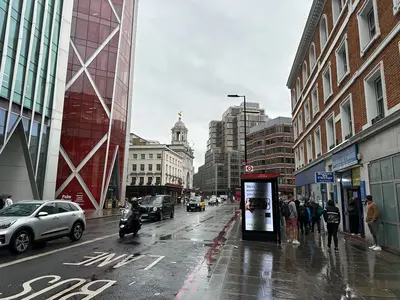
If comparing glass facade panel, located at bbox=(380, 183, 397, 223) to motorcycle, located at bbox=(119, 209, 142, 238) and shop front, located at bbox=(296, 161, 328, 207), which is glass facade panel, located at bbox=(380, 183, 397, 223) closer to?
shop front, located at bbox=(296, 161, 328, 207)

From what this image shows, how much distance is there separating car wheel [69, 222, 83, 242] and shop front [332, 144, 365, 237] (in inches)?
447

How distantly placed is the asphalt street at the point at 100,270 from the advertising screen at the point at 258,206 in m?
2.03

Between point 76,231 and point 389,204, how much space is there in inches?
451

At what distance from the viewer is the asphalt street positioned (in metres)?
5.41

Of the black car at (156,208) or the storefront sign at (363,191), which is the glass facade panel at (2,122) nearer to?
the black car at (156,208)

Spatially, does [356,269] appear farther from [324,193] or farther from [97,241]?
[324,193]

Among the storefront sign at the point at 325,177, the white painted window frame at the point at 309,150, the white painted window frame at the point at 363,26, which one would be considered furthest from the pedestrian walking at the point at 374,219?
the white painted window frame at the point at 309,150

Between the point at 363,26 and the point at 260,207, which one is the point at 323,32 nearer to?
the point at 363,26

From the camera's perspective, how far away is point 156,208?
20.9 metres

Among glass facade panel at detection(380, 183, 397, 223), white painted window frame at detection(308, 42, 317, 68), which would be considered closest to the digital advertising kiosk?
glass facade panel at detection(380, 183, 397, 223)

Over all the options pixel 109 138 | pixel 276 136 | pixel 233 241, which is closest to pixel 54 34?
pixel 109 138

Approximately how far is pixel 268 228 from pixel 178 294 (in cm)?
682

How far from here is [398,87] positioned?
9758 millimetres

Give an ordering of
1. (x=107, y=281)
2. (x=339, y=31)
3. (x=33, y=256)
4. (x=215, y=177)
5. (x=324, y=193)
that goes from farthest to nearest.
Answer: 1. (x=215, y=177)
2. (x=324, y=193)
3. (x=339, y=31)
4. (x=33, y=256)
5. (x=107, y=281)
